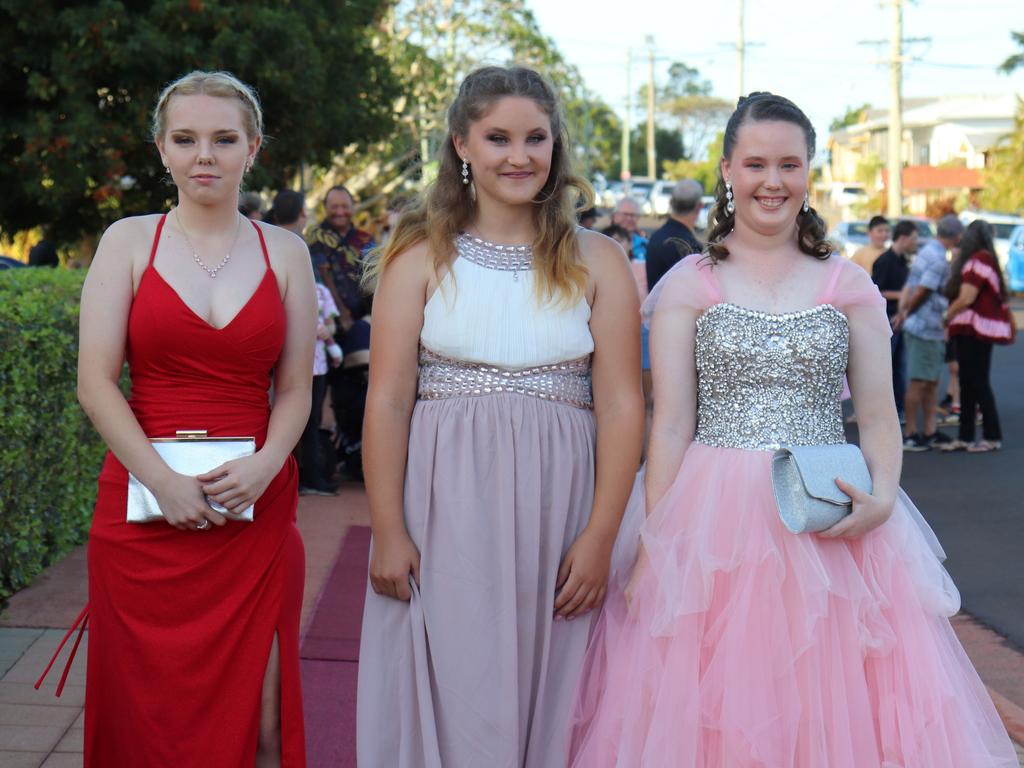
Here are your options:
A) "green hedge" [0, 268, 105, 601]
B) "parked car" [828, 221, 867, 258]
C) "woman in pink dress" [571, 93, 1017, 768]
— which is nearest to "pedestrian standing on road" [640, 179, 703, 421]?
"green hedge" [0, 268, 105, 601]

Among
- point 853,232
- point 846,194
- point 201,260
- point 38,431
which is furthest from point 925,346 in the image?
point 846,194

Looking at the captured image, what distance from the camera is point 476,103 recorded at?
3523 mm

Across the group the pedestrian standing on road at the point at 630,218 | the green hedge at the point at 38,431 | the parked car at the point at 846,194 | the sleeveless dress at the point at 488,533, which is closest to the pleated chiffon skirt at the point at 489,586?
the sleeveless dress at the point at 488,533

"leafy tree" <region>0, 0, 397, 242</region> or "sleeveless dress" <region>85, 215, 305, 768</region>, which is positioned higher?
"leafy tree" <region>0, 0, 397, 242</region>

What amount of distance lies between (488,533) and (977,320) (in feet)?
29.8

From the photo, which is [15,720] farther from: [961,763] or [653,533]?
[961,763]

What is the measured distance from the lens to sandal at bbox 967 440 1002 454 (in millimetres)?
11828

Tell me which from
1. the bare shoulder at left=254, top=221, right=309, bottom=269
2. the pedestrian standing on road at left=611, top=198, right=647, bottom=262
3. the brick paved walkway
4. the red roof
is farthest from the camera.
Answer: the red roof

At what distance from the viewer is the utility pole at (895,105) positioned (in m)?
34.1

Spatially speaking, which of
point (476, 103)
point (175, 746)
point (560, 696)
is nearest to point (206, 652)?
point (175, 746)

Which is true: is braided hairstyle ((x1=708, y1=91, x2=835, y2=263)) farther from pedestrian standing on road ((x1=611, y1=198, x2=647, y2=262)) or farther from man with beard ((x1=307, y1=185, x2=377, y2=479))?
pedestrian standing on road ((x1=611, y1=198, x2=647, y2=262))

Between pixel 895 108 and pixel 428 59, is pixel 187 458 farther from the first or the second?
pixel 895 108

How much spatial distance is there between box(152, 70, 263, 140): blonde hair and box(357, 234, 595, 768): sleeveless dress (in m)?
0.71

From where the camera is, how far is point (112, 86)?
15359mm
